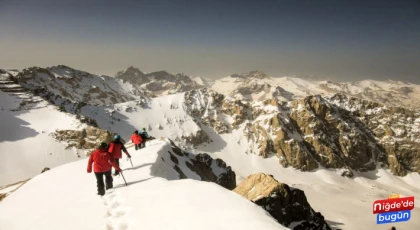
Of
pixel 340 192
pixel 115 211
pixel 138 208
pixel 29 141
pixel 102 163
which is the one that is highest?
pixel 102 163

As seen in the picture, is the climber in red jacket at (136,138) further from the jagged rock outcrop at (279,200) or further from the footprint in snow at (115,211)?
the footprint in snow at (115,211)

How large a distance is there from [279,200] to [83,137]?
72926mm

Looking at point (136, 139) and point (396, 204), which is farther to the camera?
point (136, 139)

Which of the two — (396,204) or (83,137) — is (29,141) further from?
(396,204)

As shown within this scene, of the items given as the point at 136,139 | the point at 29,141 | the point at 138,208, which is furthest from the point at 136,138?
the point at 29,141

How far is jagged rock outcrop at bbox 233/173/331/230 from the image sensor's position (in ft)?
84.1

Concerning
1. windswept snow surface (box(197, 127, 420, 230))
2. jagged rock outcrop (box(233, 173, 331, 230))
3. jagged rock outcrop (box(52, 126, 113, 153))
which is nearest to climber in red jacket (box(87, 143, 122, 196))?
jagged rock outcrop (box(233, 173, 331, 230))

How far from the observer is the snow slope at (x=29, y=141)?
74.6 m

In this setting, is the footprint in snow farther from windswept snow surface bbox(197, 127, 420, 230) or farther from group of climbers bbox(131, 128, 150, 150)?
windswept snow surface bbox(197, 127, 420, 230)

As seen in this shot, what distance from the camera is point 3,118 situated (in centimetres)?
9881

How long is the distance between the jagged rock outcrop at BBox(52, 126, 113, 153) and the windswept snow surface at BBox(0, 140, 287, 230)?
66449 millimetres

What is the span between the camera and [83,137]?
83.2 metres

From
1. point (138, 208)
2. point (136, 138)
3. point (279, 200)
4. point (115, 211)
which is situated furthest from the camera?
point (136, 138)

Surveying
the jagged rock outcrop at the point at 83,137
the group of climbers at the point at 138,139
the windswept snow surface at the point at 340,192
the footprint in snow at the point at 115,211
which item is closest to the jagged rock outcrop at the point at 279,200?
the group of climbers at the point at 138,139
